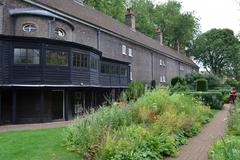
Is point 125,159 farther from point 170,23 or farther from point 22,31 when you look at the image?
point 170,23

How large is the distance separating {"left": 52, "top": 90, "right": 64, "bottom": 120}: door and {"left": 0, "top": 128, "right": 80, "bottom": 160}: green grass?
894 cm

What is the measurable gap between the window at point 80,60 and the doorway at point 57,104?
2153 millimetres

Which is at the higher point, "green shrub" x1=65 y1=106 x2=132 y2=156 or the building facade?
the building facade

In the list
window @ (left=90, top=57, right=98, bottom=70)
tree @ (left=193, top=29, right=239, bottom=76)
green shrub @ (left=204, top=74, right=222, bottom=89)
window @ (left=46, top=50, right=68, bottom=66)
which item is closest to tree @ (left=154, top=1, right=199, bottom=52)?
tree @ (left=193, top=29, right=239, bottom=76)

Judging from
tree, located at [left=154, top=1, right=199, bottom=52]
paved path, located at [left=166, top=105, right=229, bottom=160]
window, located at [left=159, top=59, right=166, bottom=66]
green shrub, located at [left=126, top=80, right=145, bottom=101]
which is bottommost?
paved path, located at [left=166, top=105, right=229, bottom=160]

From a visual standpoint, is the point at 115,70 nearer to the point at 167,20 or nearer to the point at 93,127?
the point at 93,127

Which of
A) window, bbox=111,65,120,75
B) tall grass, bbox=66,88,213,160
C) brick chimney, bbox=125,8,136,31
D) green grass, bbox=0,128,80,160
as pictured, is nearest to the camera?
tall grass, bbox=66,88,213,160

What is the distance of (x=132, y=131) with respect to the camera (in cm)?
990

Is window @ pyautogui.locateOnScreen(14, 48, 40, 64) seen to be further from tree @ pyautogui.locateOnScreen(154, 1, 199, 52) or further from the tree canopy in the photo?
tree @ pyautogui.locateOnScreen(154, 1, 199, 52)

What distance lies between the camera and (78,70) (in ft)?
75.6

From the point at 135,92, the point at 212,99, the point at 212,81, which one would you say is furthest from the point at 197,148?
the point at 212,81

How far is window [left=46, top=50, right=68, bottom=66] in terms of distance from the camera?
21.0 m

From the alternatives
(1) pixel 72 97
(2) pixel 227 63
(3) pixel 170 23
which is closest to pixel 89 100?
(1) pixel 72 97

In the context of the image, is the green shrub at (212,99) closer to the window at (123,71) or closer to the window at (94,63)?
the window at (94,63)
